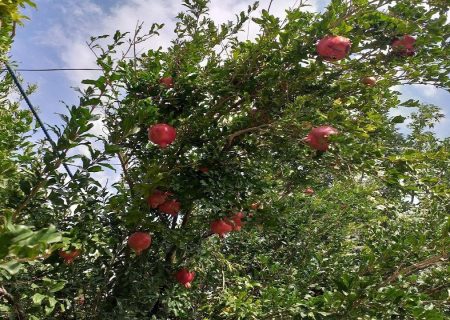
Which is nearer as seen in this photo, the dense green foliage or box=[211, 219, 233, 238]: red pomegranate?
the dense green foliage

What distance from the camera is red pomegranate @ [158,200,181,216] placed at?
2.73m

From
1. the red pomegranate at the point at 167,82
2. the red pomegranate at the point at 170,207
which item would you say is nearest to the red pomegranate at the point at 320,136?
the red pomegranate at the point at 170,207

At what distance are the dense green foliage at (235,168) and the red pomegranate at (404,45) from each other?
0.22 feet

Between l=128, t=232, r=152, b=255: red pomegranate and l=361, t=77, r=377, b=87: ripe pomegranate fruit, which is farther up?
l=361, t=77, r=377, b=87: ripe pomegranate fruit

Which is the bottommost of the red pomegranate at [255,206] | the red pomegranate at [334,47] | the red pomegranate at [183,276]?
the red pomegranate at [183,276]

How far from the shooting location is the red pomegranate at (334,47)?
2420 mm

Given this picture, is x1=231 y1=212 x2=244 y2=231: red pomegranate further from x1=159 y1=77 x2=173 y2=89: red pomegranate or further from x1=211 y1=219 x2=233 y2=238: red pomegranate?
x1=159 y1=77 x2=173 y2=89: red pomegranate

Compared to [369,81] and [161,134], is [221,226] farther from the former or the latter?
[369,81]

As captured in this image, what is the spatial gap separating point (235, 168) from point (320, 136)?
2.20 feet

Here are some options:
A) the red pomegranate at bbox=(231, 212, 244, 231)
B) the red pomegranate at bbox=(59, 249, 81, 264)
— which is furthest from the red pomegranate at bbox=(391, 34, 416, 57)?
the red pomegranate at bbox=(59, 249, 81, 264)

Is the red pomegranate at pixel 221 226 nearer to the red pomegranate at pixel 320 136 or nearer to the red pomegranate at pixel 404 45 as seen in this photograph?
the red pomegranate at pixel 320 136

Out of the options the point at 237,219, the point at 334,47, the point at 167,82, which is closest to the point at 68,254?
the point at 237,219

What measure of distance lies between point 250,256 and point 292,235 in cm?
48

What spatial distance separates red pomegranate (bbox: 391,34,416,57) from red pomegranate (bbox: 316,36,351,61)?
528mm
